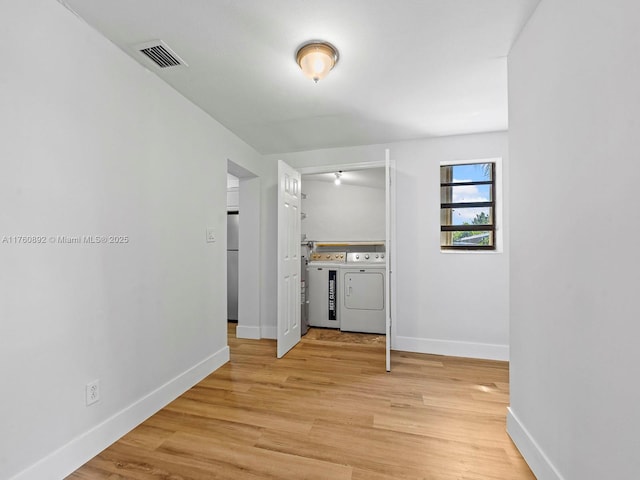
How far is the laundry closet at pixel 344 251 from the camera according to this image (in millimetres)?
3865

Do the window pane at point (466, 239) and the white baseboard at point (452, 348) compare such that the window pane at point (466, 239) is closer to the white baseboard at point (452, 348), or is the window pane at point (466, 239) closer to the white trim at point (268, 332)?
the white baseboard at point (452, 348)

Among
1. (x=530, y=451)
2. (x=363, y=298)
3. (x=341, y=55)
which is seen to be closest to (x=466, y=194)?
(x=363, y=298)

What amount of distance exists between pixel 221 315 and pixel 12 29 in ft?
7.51

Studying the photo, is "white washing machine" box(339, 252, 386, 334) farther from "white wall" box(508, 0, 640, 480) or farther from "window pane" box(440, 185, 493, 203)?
"white wall" box(508, 0, 640, 480)

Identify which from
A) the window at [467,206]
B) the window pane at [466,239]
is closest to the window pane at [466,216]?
the window at [467,206]

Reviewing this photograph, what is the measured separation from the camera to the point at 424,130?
2965 millimetres

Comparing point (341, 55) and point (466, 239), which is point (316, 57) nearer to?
point (341, 55)

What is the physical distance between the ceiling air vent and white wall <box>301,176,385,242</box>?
3.14 meters

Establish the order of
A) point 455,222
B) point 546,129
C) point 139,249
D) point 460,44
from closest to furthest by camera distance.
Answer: point 546,129
point 460,44
point 139,249
point 455,222

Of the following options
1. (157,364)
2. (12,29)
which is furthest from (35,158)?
(157,364)

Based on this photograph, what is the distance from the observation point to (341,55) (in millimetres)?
1805

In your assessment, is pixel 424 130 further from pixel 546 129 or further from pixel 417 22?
pixel 546 129

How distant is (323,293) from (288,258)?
1115 mm

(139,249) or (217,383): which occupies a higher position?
(139,249)
